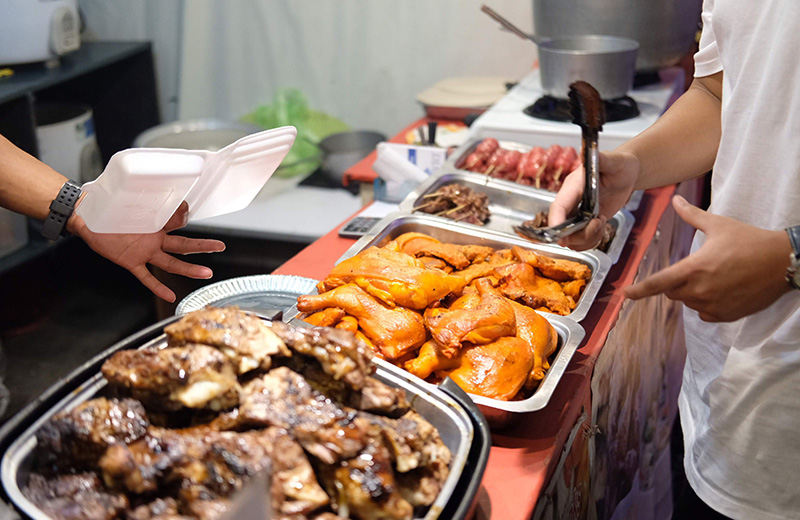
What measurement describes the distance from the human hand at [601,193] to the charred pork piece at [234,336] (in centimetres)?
81

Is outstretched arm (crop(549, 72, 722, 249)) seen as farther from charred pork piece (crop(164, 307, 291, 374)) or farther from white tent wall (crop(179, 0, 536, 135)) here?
white tent wall (crop(179, 0, 536, 135))

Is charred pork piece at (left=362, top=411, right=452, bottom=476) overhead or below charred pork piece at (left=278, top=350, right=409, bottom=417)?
below

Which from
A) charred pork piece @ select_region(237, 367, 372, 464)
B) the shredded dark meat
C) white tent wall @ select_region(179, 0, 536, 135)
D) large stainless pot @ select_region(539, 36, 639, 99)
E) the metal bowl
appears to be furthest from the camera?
white tent wall @ select_region(179, 0, 536, 135)

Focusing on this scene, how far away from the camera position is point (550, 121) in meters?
2.94

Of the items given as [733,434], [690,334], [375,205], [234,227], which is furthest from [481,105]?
[733,434]

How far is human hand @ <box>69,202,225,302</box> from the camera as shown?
1.76 metres

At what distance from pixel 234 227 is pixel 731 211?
2792mm

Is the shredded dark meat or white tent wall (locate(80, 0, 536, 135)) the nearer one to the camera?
the shredded dark meat

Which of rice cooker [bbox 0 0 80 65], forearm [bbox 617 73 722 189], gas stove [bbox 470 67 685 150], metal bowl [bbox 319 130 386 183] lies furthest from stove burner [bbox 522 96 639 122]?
rice cooker [bbox 0 0 80 65]

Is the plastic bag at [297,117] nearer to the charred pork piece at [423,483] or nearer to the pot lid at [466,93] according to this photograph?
the pot lid at [466,93]

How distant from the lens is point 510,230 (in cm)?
238

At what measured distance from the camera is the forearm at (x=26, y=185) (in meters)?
1.84

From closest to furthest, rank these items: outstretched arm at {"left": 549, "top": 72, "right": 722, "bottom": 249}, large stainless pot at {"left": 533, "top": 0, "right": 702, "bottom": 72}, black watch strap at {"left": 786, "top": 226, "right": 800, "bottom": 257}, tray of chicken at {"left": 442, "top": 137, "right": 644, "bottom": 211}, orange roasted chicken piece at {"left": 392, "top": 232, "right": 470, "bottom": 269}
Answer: black watch strap at {"left": 786, "top": 226, "right": 800, "bottom": 257} < outstretched arm at {"left": 549, "top": 72, "right": 722, "bottom": 249} < orange roasted chicken piece at {"left": 392, "top": 232, "right": 470, "bottom": 269} < tray of chicken at {"left": 442, "top": 137, "right": 644, "bottom": 211} < large stainless pot at {"left": 533, "top": 0, "right": 702, "bottom": 72}

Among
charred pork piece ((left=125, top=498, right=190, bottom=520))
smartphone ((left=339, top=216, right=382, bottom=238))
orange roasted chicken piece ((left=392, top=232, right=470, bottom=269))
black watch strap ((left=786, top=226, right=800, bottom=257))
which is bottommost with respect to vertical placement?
smartphone ((left=339, top=216, right=382, bottom=238))
